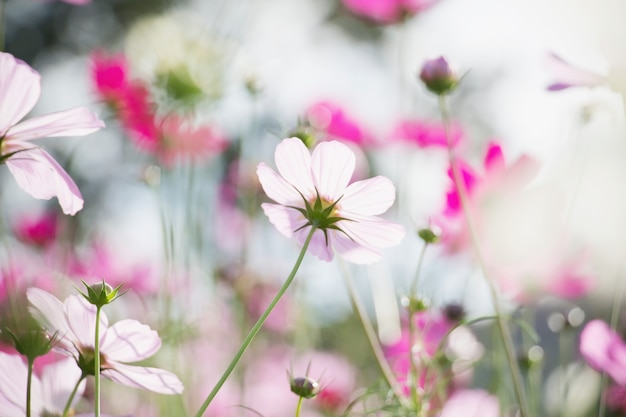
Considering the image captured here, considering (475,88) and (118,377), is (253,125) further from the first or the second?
(475,88)

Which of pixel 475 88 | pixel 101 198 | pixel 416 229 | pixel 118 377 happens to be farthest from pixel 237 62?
pixel 475 88

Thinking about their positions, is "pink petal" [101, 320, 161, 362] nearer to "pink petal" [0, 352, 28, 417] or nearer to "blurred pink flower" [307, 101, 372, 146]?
"pink petal" [0, 352, 28, 417]

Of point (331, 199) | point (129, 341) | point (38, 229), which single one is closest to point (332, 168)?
point (331, 199)

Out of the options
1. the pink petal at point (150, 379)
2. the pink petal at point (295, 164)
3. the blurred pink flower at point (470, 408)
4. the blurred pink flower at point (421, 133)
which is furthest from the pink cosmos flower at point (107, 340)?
the blurred pink flower at point (421, 133)

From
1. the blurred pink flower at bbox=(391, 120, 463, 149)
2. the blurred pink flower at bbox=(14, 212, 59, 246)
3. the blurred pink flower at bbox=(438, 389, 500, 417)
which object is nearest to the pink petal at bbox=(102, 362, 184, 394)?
the blurred pink flower at bbox=(438, 389, 500, 417)

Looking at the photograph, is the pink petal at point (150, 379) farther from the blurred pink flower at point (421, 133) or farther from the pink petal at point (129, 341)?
the blurred pink flower at point (421, 133)

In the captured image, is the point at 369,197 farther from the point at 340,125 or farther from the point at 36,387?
the point at 340,125
